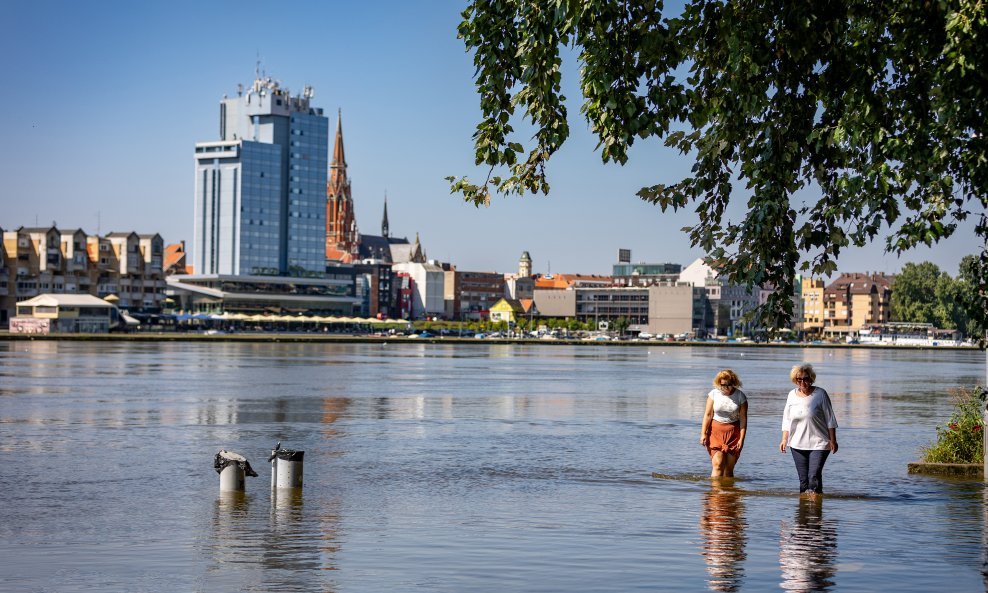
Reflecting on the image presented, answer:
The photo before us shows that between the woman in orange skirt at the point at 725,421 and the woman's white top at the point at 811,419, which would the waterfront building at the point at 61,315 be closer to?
the woman in orange skirt at the point at 725,421

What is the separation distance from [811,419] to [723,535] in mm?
2303

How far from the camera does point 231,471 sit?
69.6ft

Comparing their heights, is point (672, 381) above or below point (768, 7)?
below

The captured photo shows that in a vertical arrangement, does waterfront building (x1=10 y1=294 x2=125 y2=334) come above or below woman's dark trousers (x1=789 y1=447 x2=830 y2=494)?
above

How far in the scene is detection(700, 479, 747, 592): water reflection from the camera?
1352 cm

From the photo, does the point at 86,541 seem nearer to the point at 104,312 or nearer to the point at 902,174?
the point at 902,174

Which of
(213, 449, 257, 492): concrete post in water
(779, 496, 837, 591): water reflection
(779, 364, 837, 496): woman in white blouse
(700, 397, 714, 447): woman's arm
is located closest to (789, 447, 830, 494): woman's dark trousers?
(779, 364, 837, 496): woman in white blouse

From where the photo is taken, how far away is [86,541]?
54.0 ft

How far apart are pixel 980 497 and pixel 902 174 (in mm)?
12782

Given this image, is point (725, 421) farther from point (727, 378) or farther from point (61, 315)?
point (61, 315)

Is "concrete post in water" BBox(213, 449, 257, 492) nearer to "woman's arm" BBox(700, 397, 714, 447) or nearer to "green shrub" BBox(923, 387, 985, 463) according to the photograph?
"woman's arm" BBox(700, 397, 714, 447)

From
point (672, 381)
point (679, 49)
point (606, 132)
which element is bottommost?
point (672, 381)

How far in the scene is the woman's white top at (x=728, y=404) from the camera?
19344mm

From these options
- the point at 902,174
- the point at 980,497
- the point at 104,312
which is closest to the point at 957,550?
the point at 980,497
